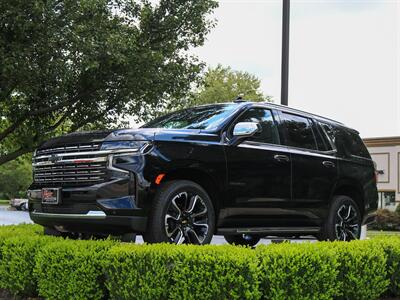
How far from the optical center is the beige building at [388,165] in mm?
39125

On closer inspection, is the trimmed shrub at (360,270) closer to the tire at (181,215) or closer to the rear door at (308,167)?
the rear door at (308,167)

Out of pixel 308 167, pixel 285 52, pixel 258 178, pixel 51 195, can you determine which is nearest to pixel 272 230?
pixel 258 178

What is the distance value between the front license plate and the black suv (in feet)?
0.04

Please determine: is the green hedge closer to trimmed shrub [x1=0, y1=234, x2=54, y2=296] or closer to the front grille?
trimmed shrub [x1=0, y1=234, x2=54, y2=296]

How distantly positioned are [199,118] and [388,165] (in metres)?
35.1

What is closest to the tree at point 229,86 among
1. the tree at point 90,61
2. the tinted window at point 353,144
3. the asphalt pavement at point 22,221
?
the asphalt pavement at point 22,221

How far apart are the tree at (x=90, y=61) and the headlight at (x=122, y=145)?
14.9 ft

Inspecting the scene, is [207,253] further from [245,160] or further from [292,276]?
[245,160]

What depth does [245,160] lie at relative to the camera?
6.58 meters

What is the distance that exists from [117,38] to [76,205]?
5676mm

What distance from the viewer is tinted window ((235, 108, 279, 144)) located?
692 cm

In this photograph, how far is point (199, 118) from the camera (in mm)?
6863

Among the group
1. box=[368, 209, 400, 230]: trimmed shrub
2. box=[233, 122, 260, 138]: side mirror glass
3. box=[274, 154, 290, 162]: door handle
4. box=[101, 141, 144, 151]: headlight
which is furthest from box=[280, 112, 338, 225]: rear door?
box=[368, 209, 400, 230]: trimmed shrub

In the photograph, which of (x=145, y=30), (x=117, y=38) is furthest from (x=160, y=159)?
(x=145, y=30)
